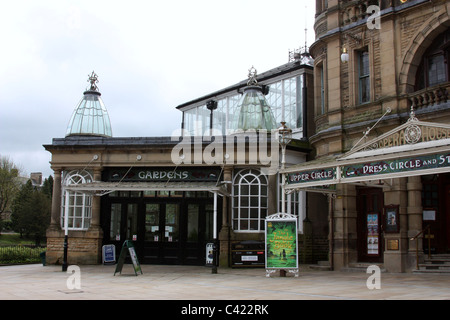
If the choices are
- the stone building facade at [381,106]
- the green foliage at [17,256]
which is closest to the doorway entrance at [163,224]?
the stone building facade at [381,106]

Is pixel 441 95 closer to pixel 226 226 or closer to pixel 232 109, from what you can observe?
pixel 226 226

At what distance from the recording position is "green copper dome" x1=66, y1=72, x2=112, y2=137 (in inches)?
918

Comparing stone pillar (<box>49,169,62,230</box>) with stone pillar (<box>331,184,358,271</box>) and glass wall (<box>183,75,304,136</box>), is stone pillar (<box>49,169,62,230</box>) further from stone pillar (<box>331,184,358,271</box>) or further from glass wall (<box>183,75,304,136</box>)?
stone pillar (<box>331,184,358,271</box>)

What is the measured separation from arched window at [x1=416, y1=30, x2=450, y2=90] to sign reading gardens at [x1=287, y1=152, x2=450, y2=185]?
203 inches

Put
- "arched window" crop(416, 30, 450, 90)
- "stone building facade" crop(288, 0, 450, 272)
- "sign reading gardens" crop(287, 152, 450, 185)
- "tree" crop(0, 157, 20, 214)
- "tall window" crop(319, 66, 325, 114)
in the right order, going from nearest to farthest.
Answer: "sign reading gardens" crop(287, 152, 450, 185) → "stone building facade" crop(288, 0, 450, 272) → "arched window" crop(416, 30, 450, 90) → "tall window" crop(319, 66, 325, 114) → "tree" crop(0, 157, 20, 214)

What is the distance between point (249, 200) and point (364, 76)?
6621 mm

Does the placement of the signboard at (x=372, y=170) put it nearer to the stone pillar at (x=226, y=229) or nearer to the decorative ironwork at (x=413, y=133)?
the decorative ironwork at (x=413, y=133)

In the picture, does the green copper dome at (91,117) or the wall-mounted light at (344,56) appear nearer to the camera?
the wall-mounted light at (344,56)

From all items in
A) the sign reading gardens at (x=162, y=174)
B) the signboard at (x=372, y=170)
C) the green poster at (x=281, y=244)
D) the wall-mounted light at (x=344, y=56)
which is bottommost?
the green poster at (x=281, y=244)

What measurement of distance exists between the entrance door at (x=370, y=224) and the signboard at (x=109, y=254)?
1017 centimetres

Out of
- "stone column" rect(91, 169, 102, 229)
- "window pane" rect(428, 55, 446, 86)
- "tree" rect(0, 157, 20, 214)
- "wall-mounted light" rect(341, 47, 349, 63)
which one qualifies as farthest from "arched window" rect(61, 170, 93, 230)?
"tree" rect(0, 157, 20, 214)

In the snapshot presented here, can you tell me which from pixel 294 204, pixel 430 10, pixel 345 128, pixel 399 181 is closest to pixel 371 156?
pixel 399 181

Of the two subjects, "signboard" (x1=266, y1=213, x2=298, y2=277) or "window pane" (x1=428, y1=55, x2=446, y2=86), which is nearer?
"signboard" (x1=266, y1=213, x2=298, y2=277)

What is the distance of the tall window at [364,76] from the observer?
60.0ft
